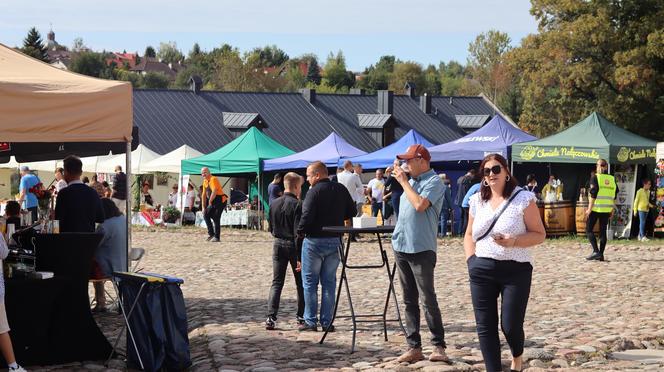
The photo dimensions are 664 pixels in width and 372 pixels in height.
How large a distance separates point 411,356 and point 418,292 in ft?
1.76

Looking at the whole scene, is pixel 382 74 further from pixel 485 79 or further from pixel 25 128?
pixel 25 128

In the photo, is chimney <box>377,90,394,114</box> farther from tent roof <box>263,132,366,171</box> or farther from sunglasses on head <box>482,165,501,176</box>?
sunglasses on head <box>482,165,501,176</box>

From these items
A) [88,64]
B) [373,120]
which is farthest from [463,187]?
[88,64]

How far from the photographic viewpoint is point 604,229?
19.2m

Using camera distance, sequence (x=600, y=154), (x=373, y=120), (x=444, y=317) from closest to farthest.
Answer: (x=444, y=317) → (x=600, y=154) → (x=373, y=120)

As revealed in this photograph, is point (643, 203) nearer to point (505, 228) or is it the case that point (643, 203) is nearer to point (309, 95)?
point (505, 228)

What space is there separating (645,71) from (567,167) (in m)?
10.7

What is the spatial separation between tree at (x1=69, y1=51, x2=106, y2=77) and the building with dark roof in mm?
76080

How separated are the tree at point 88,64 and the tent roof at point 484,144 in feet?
358

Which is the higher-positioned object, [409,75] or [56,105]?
[409,75]

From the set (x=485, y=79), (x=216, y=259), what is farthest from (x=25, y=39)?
(x=216, y=259)

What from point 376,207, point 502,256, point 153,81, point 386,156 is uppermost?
point 153,81

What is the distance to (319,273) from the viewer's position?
11.1 metres

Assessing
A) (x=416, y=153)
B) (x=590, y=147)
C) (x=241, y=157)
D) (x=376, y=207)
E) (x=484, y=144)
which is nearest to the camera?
(x=416, y=153)
